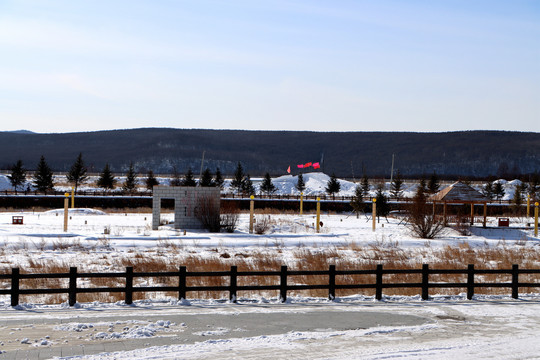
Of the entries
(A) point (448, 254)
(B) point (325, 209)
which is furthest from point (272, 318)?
(B) point (325, 209)

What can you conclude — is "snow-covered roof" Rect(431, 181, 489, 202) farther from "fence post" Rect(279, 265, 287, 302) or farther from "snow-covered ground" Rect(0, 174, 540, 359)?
"fence post" Rect(279, 265, 287, 302)

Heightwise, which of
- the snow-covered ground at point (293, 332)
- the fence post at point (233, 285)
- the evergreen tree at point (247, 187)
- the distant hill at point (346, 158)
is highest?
the distant hill at point (346, 158)

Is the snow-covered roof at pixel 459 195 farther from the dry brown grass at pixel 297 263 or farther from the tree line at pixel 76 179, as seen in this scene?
the tree line at pixel 76 179

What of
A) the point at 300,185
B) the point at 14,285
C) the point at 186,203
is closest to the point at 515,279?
the point at 14,285

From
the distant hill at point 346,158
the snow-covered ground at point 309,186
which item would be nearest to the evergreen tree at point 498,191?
the snow-covered ground at point 309,186

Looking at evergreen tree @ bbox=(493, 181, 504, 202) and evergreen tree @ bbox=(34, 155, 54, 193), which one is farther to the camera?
evergreen tree @ bbox=(493, 181, 504, 202)

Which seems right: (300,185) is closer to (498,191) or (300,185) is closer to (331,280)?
(498,191)

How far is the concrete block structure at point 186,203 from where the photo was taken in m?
41.5

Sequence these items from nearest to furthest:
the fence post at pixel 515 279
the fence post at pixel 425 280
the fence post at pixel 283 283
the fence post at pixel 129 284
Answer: the fence post at pixel 129 284 → the fence post at pixel 283 283 → the fence post at pixel 425 280 → the fence post at pixel 515 279

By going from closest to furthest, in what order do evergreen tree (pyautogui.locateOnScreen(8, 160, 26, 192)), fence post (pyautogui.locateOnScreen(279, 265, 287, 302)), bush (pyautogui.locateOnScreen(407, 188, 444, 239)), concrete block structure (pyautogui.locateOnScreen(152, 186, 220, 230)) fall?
fence post (pyautogui.locateOnScreen(279, 265, 287, 302))
bush (pyautogui.locateOnScreen(407, 188, 444, 239))
concrete block structure (pyautogui.locateOnScreen(152, 186, 220, 230))
evergreen tree (pyautogui.locateOnScreen(8, 160, 26, 192))

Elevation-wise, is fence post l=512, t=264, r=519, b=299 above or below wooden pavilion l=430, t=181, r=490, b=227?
below

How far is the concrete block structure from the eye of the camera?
136 ft

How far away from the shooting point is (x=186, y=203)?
137 feet

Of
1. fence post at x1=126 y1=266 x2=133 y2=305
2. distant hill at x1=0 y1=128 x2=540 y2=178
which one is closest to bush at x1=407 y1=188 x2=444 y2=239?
fence post at x1=126 y1=266 x2=133 y2=305
